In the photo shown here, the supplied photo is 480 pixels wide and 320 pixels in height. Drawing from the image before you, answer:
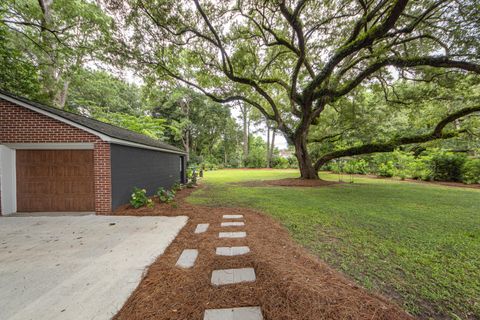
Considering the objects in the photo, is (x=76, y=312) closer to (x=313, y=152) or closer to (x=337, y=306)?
(x=337, y=306)

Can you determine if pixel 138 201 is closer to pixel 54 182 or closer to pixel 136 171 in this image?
pixel 136 171

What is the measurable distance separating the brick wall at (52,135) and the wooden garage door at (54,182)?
400mm

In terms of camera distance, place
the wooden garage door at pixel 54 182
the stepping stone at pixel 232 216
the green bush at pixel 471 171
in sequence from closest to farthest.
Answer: the stepping stone at pixel 232 216
the wooden garage door at pixel 54 182
the green bush at pixel 471 171

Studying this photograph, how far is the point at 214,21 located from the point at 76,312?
8.65 metres

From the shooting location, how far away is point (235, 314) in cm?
156

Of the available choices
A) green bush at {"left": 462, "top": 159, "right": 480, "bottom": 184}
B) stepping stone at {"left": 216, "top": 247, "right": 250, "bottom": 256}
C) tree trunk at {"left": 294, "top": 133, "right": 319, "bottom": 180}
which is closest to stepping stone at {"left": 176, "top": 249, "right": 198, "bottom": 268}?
stepping stone at {"left": 216, "top": 247, "right": 250, "bottom": 256}

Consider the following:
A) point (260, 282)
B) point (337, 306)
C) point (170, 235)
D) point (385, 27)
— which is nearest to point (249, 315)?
point (260, 282)

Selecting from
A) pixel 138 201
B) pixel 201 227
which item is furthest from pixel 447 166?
pixel 138 201

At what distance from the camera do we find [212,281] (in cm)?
200

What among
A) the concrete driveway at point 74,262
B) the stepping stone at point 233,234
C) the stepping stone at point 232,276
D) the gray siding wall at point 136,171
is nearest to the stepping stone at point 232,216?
the stepping stone at point 233,234

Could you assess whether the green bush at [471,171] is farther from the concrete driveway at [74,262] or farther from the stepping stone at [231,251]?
the concrete driveway at [74,262]

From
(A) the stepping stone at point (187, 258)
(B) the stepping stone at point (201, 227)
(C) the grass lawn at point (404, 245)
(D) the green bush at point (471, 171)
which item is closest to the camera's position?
(C) the grass lawn at point (404, 245)

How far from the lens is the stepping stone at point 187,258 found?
2361 millimetres

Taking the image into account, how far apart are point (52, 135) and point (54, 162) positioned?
79 cm
